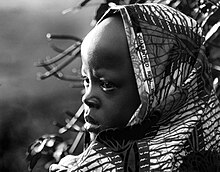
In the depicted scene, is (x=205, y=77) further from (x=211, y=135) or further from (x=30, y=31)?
(x=30, y=31)

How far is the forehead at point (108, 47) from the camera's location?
0.77 metres

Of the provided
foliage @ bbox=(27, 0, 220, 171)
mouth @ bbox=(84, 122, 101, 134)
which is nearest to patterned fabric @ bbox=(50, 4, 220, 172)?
mouth @ bbox=(84, 122, 101, 134)

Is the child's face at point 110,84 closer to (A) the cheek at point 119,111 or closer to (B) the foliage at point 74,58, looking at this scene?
(A) the cheek at point 119,111

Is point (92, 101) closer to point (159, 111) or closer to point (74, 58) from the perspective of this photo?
point (159, 111)

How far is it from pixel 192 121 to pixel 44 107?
155cm

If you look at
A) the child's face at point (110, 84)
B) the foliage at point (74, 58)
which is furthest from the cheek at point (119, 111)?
the foliage at point (74, 58)

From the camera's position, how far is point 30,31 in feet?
8.13

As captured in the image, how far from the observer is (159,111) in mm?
775

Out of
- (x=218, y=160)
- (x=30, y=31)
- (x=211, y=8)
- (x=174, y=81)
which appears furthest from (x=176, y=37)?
(x=30, y=31)

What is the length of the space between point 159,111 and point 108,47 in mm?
98

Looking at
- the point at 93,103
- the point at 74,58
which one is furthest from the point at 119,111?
the point at 74,58

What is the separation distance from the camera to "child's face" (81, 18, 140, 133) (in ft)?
2.52

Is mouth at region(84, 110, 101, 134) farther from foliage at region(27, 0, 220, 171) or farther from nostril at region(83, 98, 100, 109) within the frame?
foliage at region(27, 0, 220, 171)

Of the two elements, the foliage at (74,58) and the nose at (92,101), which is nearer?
the nose at (92,101)
